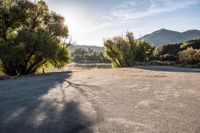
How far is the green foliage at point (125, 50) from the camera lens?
124ft

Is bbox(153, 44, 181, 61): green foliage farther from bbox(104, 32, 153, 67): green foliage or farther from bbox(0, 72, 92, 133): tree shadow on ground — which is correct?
bbox(0, 72, 92, 133): tree shadow on ground

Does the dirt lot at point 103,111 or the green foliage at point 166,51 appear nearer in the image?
the dirt lot at point 103,111

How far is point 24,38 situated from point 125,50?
14.1m

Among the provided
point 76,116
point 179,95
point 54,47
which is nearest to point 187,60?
point 54,47

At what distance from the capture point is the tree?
94.2 ft

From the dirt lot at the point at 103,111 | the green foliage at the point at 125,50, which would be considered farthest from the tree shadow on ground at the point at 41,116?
the green foliage at the point at 125,50

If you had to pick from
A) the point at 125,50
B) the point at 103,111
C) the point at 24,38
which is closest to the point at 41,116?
the point at 103,111

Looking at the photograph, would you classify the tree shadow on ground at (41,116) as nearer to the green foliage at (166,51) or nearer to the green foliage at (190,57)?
the green foliage at (190,57)

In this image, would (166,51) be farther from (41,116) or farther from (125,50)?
(41,116)

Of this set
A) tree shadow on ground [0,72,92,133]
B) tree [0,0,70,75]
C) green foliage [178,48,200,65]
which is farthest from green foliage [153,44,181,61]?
tree shadow on ground [0,72,92,133]

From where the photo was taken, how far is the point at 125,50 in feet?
124

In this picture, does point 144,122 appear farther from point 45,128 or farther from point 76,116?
point 45,128

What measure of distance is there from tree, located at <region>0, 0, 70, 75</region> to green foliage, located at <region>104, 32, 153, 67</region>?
7.78 metres

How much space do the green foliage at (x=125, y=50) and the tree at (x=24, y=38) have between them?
778 centimetres
